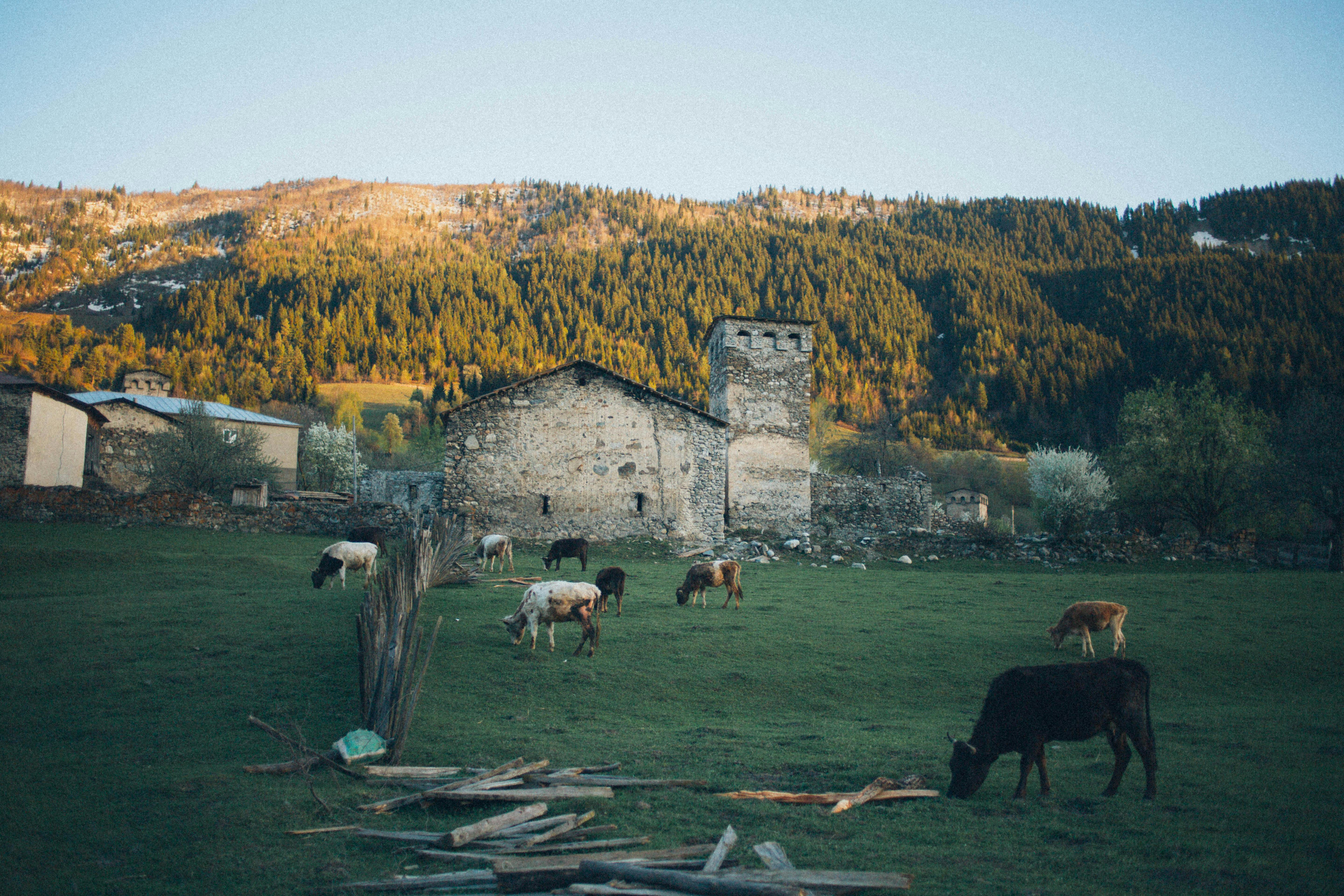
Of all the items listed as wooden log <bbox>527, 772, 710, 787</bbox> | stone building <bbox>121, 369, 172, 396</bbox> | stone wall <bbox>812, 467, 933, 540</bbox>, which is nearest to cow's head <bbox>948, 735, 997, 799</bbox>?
wooden log <bbox>527, 772, 710, 787</bbox>

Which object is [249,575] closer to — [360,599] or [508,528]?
[360,599]

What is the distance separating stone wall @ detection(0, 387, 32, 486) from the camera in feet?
102

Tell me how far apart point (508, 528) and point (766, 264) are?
138m

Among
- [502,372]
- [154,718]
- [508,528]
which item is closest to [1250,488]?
[508,528]

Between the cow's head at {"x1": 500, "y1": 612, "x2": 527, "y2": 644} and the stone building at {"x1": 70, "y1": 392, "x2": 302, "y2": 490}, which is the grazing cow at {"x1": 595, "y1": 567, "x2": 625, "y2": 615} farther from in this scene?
the stone building at {"x1": 70, "y1": 392, "x2": 302, "y2": 490}

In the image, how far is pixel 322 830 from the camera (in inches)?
224

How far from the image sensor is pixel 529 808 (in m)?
5.83

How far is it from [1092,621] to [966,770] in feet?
26.1

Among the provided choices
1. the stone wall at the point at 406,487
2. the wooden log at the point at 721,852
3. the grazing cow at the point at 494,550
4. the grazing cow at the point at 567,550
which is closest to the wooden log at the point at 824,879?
the wooden log at the point at 721,852

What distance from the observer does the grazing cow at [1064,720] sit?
668 centimetres

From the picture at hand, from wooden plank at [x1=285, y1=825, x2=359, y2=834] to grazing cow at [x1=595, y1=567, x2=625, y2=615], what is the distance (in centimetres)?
949

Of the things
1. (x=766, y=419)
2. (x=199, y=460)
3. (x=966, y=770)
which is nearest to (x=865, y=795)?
(x=966, y=770)

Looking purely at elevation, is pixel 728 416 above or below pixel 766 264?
below

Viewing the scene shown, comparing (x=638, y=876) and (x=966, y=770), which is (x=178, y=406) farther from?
(x=966, y=770)
